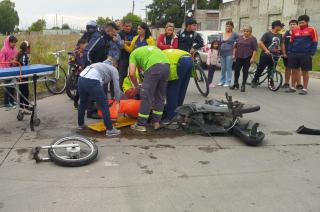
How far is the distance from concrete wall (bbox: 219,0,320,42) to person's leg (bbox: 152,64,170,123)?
19169 mm

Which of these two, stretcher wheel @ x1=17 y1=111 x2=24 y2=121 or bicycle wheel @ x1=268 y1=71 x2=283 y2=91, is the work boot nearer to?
stretcher wheel @ x1=17 y1=111 x2=24 y2=121

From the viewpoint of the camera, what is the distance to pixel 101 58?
7.47m

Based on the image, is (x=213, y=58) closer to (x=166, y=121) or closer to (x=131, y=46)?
(x=131, y=46)

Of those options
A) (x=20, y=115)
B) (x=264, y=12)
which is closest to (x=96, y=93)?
(x=20, y=115)

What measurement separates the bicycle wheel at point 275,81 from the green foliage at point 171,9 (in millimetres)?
63602

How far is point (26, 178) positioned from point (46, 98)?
5366mm

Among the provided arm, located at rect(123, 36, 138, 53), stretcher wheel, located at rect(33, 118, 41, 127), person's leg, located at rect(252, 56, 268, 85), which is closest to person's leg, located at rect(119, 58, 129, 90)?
arm, located at rect(123, 36, 138, 53)

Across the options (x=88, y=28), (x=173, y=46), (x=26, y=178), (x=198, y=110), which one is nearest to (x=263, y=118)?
(x=198, y=110)

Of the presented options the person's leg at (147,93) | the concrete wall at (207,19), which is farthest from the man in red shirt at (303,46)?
the concrete wall at (207,19)

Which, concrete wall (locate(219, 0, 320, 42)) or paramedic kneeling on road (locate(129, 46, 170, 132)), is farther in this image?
concrete wall (locate(219, 0, 320, 42))

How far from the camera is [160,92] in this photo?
6469mm

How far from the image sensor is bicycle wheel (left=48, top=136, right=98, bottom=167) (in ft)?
16.3

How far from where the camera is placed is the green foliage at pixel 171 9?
2945 inches

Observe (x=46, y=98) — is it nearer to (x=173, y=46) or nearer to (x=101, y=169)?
(x=173, y=46)
